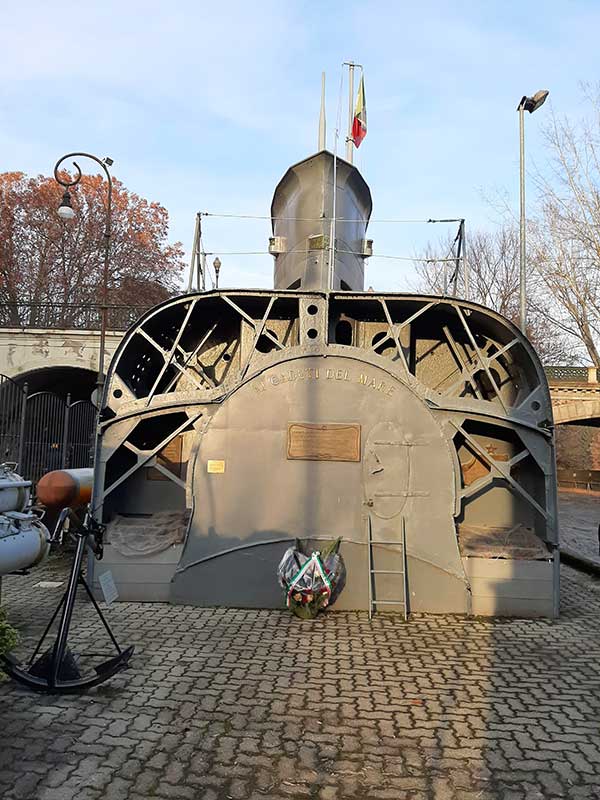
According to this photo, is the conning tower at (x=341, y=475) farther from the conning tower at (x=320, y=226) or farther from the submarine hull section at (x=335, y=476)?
the conning tower at (x=320, y=226)

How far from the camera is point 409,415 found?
31.1 ft

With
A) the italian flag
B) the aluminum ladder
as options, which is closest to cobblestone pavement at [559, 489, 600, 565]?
the aluminum ladder

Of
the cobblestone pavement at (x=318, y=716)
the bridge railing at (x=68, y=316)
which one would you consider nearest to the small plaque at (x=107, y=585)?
the cobblestone pavement at (x=318, y=716)

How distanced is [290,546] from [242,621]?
4.15 ft

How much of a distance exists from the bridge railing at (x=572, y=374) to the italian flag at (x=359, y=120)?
22.3m

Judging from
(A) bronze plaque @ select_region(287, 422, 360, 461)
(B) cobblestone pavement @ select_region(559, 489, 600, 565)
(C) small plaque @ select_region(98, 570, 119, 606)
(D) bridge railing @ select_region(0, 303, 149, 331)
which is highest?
(D) bridge railing @ select_region(0, 303, 149, 331)

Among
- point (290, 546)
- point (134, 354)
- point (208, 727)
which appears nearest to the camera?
point (208, 727)

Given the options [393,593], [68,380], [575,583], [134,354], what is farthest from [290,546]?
[68,380]

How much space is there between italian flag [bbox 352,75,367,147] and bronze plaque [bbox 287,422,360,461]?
22.4ft

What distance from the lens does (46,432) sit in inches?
784

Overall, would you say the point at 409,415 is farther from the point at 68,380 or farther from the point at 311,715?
the point at 68,380

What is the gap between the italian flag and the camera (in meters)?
13.1

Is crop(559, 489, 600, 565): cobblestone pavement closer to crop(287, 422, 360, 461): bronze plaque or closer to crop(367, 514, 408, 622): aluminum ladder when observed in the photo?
crop(367, 514, 408, 622): aluminum ladder

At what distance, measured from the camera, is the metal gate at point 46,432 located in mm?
19469
